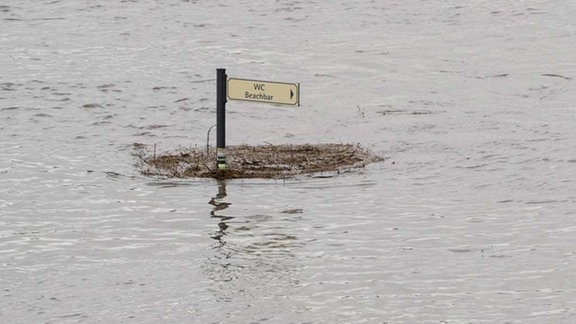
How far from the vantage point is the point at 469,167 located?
751 inches

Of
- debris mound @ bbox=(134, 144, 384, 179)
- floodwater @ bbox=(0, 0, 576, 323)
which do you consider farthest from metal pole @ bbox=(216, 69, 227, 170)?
floodwater @ bbox=(0, 0, 576, 323)

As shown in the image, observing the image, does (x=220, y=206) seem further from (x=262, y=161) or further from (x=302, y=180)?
(x=262, y=161)

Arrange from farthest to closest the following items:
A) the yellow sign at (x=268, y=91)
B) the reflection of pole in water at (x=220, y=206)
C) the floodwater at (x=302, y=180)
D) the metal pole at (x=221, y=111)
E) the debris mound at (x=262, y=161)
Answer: the debris mound at (x=262, y=161) → the metal pole at (x=221, y=111) → the yellow sign at (x=268, y=91) → the reflection of pole in water at (x=220, y=206) → the floodwater at (x=302, y=180)

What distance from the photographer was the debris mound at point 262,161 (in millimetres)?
18766

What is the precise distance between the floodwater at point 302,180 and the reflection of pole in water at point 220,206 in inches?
1.2

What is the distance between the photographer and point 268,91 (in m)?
17.5

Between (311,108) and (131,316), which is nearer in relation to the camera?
(131,316)

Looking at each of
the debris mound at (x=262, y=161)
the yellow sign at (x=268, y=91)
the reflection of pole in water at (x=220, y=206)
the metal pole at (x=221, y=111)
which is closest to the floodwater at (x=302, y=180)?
the reflection of pole in water at (x=220, y=206)

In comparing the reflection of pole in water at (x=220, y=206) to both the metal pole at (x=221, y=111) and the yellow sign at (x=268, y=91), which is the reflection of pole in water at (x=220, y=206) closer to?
the metal pole at (x=221, y=111)

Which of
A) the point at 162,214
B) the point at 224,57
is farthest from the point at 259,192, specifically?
the point at 224,57

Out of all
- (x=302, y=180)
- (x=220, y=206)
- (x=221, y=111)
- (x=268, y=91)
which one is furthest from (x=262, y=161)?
(x=220, y=206)

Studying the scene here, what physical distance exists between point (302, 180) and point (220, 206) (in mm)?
1868

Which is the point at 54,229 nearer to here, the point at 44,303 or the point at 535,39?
the point at 44,303

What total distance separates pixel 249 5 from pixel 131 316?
27701 mm
